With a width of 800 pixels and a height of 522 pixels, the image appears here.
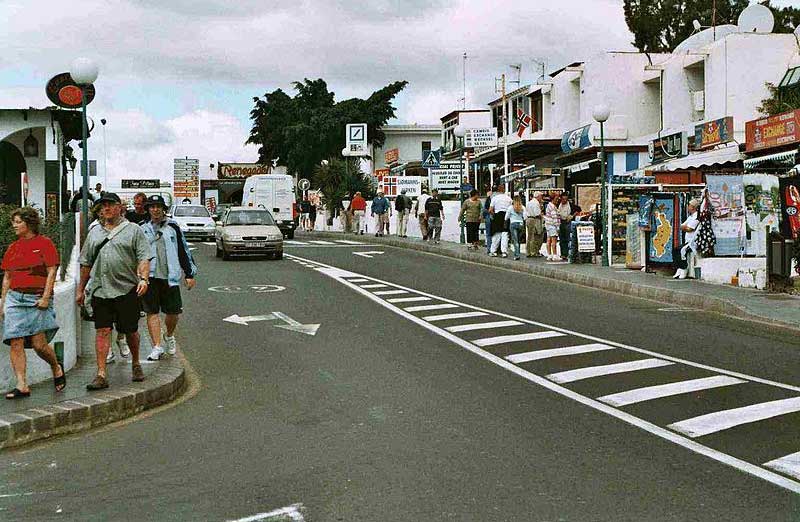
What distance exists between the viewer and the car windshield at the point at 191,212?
41312 millimetres

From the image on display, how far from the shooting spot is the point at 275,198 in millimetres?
44938

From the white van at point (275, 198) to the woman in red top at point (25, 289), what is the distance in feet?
116

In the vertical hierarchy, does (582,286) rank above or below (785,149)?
below

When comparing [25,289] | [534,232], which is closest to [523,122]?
[534,232]

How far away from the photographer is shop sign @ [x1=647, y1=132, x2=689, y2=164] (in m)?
33.2

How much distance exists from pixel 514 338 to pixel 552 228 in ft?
45.2

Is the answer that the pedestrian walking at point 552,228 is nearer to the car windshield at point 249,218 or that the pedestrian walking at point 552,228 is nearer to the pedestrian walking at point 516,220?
the pedestrian walking at point 516,220

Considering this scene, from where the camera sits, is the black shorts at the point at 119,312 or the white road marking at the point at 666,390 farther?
the black shorts at the point at 119,312

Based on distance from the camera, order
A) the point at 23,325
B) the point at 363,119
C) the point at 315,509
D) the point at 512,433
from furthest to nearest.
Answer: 1. the point at 363,119
2. the point at 23,325
3. the point at 512,433
4. the point at 315,509

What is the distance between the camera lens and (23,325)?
8.69 metres

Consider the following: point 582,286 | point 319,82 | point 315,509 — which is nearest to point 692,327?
point 582,286

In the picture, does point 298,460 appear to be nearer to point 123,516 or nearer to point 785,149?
point 123,516

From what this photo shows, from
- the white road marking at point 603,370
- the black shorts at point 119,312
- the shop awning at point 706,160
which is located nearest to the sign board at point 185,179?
the shop awning at point 706,160

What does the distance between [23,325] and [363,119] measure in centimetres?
7165
